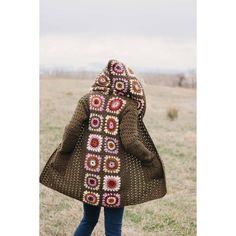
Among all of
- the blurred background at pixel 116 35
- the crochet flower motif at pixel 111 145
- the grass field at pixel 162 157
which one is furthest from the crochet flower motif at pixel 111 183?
the blurred background at pixel 116 35

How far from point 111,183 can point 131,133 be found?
0.83 feet

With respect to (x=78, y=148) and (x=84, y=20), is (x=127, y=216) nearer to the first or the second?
(x=78, y=148)

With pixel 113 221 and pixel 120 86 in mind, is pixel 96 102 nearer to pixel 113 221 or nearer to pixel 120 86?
pixel 120 86

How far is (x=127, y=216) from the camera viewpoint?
3207 millimetres

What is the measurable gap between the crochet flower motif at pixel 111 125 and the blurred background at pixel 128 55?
31.4 inches

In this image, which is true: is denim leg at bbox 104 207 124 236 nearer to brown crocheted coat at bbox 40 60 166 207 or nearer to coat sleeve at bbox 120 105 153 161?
brown crocheted coat at bbox 40 60 166 207

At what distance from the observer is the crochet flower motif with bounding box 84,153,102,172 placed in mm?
2373

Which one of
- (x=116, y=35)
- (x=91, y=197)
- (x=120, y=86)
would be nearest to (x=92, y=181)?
(x=91, y=197)

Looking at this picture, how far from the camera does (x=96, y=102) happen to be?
7.72 ft

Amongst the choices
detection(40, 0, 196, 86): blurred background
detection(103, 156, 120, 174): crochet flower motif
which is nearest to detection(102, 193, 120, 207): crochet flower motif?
detection(103, 156, 120, 174): crochet flower motif
